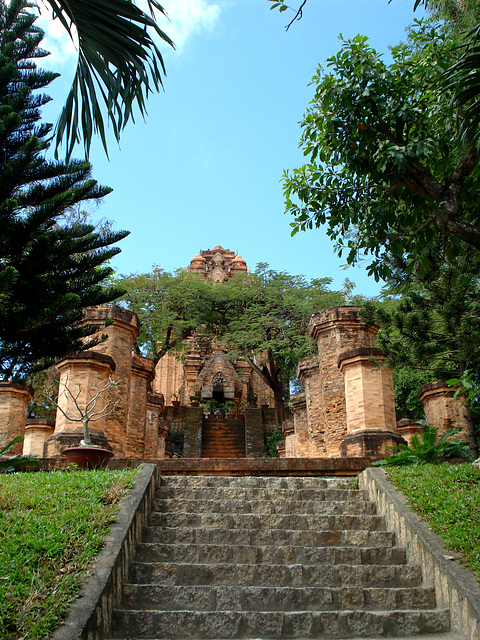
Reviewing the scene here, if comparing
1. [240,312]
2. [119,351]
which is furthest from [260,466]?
[240,312]

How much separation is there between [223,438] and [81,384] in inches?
515

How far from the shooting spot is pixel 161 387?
3731cm

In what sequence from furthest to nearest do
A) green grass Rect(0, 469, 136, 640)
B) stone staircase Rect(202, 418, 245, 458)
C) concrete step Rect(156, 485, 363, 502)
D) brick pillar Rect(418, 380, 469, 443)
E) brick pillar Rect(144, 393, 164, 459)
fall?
1. stone staircase Rect(202, 418, 245, 458)
2. brick pillar Rect(144, 393, 164, 459)
3. brick pillar Rect(418, 380, 469, 443)
4. concrete step Rect(156, 485, 363, 502)
5. green grass Rect(0, 469, 136, 640)

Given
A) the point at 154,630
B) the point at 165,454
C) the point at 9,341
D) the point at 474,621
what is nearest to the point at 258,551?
the point at 154,630

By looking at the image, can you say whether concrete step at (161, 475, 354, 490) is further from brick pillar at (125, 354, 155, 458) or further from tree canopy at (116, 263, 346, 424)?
tree canopy at (116, 263, 346, 424)

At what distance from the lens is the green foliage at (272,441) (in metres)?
24.1

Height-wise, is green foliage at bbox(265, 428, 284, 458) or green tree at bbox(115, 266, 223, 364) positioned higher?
green tree at bbox(115, 266, 223, 364)

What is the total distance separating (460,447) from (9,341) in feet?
20.0

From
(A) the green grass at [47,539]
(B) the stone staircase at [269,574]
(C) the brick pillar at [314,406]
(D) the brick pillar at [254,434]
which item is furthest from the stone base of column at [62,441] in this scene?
(D) the brick pillar at [254,434]

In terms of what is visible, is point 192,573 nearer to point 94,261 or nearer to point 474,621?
point 474,621

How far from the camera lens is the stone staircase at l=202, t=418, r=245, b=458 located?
73.3 ft

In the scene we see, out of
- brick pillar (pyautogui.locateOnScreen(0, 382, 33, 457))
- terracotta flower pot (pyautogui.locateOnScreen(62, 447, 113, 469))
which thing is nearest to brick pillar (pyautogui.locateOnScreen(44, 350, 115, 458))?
brick pillar (pyautogui.locateOnScreen(0, 382, 33, 457))

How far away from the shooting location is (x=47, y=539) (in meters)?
4.86

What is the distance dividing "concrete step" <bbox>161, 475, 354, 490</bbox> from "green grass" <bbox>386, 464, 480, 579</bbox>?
2.61 feet
